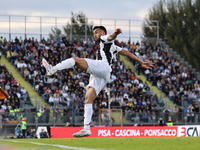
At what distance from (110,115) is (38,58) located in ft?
31.4

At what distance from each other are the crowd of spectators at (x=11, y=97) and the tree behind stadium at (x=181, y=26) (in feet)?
115

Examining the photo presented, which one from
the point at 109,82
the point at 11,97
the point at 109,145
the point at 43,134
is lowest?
the point at 43,134

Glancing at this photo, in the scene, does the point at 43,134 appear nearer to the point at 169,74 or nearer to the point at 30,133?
the point at 30,133

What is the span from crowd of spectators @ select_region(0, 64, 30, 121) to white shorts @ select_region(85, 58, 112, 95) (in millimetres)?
17425

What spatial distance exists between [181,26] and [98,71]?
57.6 meters

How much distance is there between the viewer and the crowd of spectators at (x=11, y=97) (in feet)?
84.8

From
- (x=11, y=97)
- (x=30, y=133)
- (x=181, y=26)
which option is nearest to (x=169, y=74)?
(x=11, y=97)

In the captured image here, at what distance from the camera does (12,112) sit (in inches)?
1014

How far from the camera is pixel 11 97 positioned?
2777 centimetres

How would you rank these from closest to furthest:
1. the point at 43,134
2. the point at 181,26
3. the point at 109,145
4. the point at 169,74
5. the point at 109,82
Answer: the point at 109,145, the point at 43,134, the point at 109,82, the point at 169,74, the point at 181,26

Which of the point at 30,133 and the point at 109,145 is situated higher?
the point at 109,145

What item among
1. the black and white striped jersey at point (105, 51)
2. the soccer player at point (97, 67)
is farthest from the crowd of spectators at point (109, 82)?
the black and white striped jersey at point (105, 51)

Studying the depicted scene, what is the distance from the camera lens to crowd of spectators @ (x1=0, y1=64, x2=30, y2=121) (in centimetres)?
2584

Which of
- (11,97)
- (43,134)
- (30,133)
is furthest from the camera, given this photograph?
(11,97)
